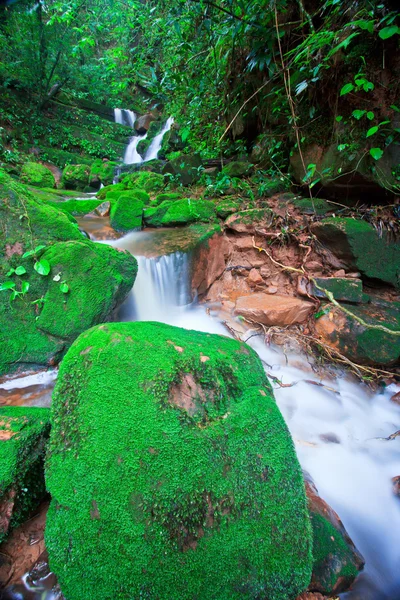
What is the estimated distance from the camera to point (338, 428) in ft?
8.02

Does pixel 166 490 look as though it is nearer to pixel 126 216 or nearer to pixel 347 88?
pixel 347 88

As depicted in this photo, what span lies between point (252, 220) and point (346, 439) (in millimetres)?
3317

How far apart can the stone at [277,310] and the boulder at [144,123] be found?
49.7ft

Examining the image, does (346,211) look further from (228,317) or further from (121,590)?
(121,590)

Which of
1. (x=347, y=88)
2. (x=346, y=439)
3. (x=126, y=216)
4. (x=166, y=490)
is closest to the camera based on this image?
(x=166, y=490)

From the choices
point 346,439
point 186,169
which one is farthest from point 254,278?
point 186,169

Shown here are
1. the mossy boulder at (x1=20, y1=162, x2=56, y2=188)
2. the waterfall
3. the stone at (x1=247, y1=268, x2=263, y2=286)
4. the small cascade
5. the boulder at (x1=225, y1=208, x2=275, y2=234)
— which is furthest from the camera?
the waterfall

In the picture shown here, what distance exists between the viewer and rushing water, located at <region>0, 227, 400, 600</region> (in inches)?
66.1

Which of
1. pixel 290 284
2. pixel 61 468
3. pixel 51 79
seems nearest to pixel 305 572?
pixel 61 468

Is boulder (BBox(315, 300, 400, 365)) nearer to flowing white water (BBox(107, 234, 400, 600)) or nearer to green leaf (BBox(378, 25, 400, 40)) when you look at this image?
flowing white water (BBox(107, 234, 400, 600))

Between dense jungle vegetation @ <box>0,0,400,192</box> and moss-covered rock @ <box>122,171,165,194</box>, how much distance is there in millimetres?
1290

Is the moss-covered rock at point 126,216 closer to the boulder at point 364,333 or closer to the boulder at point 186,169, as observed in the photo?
the boulder at point 186,169

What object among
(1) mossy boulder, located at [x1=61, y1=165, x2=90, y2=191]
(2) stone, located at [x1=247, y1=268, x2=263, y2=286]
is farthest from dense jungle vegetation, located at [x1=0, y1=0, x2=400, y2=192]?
(1) mossy boulder, located at [x1=61, y1=165, x2=90, y2=191]

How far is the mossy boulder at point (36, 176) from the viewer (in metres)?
7.71
